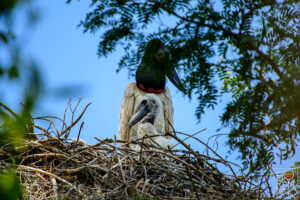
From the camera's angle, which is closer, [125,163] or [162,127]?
[125,163]

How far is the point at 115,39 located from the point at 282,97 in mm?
537

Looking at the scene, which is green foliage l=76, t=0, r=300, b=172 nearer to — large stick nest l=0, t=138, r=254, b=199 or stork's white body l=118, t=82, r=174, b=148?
large stick nest l=0, t=138, r=254, b=199

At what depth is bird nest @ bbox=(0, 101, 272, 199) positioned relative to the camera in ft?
5.92

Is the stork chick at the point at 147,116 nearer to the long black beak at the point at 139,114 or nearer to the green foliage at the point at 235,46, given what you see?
the long black beak at the point at 139,114

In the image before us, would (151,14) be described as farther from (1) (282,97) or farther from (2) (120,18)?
(1) (282,97)

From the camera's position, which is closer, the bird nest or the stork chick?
the bird nest

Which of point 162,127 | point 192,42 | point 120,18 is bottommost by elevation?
point 192,42

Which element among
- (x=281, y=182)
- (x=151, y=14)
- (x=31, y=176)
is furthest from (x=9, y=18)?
(x=281, y=182)

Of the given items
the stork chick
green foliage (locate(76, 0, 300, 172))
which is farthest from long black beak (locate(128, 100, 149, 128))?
green foliage (locate(76, 0, 300, 172))

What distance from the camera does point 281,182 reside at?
2264 mm

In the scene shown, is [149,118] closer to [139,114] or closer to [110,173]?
[139,114]

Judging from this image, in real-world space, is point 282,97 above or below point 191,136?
below

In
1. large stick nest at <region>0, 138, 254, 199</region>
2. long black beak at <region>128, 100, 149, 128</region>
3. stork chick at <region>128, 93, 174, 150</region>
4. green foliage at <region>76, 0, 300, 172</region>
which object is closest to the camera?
green foliage at <region>76, 0, 300, 172</region>

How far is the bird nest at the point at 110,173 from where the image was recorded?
180cm
